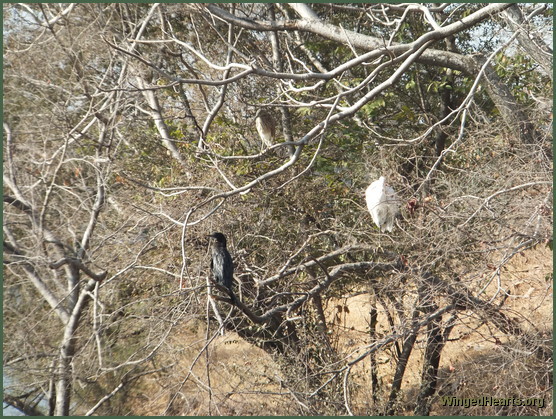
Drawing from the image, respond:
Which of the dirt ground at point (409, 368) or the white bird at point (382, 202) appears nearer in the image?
the white bird at point (382, 202)

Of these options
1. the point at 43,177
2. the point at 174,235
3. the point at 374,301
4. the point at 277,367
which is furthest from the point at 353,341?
the point at 43,177

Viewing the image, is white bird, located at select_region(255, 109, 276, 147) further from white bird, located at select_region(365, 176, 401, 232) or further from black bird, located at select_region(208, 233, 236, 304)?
white bird, located at select_region(365, 176, 401, 232)

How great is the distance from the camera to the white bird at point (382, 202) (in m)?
3.97

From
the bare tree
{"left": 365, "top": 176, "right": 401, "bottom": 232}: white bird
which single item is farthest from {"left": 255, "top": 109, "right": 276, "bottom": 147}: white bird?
{"left": 365, "top": 176, "right": 401, "bottom": 232}: white bird

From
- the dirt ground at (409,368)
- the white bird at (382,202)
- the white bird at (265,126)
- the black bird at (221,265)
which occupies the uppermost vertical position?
the white bird at (265,126)

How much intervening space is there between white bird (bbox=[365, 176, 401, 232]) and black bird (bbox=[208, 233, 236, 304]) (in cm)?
109

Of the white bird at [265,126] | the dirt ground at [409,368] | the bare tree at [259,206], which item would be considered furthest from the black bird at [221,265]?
the white bird at [265,126]

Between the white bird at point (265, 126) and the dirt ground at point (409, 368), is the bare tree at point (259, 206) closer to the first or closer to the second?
the dirt ground at point (409, 368)

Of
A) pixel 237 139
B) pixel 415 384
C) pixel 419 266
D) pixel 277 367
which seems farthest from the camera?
pixel 415 384

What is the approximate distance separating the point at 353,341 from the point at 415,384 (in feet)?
5.23

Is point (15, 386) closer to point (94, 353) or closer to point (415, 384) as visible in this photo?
point (94, 353)

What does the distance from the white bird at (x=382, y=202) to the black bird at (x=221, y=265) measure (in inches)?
43.0

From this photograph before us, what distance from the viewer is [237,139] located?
599cm

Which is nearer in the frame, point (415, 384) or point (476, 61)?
point (476, 61)
